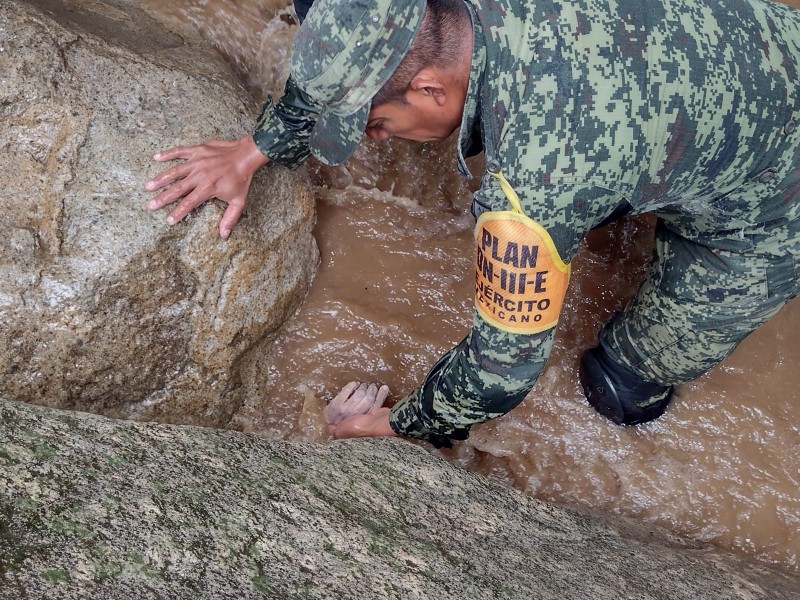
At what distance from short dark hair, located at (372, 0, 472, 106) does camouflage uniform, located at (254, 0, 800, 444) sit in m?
0.05

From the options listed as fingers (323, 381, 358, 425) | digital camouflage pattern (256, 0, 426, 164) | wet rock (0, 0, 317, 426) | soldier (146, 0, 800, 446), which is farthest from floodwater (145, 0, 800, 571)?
digital camouflage pattern (256, 0, 426, 164)

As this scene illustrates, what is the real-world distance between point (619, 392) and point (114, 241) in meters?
1.65

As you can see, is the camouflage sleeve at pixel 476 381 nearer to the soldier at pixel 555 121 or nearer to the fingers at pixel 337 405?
the soldier at pixel 555 121

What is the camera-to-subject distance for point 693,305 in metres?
2.08

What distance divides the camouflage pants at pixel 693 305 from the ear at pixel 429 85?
3.22ft

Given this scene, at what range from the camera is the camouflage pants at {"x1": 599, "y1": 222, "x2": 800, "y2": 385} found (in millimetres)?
1964

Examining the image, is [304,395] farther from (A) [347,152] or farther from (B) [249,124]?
(A) [347,152]

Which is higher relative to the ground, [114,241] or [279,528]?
[114,241]

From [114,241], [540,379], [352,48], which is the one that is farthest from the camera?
[540,379]

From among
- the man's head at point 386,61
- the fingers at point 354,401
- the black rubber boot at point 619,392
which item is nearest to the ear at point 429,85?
the man's head at point 386,61

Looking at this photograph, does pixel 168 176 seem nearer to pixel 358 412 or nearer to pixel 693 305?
pixel 358 412

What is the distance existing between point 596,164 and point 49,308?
4.83 ft

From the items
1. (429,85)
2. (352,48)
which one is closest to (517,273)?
(429,85)

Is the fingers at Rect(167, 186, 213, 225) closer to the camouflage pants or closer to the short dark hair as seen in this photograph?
the short dark hair
